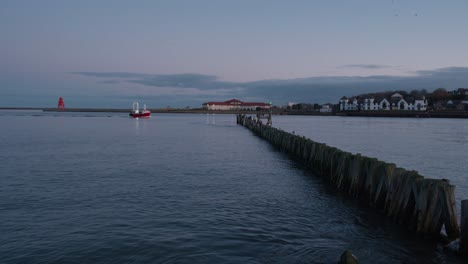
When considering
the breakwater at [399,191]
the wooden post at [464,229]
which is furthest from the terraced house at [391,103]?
the wooden post at [464,229]

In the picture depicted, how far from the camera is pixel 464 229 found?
9.02 m

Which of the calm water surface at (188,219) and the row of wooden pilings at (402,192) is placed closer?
the calm water surface at (188,219)

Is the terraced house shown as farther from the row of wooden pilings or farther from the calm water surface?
the row of wooden pilings

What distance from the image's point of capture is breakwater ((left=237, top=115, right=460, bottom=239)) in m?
9.97

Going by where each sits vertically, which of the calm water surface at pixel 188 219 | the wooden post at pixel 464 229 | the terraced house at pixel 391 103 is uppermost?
the terraced house at pixel 391 103

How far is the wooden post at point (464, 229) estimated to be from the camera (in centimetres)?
882

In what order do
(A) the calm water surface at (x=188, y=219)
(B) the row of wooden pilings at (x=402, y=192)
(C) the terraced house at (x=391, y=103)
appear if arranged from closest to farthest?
(A) the calm water surface at (x=188, y=219)
(B) the row of wooden pilings at (x=402, y=192)
(C) the terraced house at (x=391, y=103)

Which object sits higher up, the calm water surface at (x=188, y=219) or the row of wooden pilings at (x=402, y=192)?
the row of wooden pilings at (x=402, y=192)

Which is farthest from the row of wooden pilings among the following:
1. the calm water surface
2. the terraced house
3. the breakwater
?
the terraced house

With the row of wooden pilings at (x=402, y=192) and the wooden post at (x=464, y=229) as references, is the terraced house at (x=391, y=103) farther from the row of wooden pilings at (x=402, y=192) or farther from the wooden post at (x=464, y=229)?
the wooden post at (x=464, y=229)

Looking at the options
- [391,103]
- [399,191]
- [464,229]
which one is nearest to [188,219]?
[399,191]

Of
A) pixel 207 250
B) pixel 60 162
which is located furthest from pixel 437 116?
pixel 207 250

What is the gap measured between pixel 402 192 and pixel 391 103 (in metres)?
177

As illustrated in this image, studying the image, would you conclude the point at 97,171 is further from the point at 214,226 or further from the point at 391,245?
the point at 391,245
